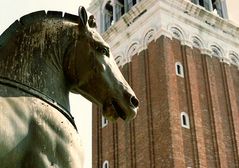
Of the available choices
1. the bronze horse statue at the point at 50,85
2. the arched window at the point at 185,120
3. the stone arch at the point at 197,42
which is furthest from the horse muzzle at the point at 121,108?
the stone arch at the point at 197,42

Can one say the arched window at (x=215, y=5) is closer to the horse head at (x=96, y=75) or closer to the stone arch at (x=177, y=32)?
the stone arch at (x=177, y=32)

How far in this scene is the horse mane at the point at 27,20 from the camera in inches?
96.4

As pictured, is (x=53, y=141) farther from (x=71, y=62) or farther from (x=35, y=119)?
(x=71, y=62)

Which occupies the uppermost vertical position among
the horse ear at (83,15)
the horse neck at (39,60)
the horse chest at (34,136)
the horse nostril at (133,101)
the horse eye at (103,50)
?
the horse ear at (83,15)

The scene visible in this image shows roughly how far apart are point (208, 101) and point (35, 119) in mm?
16667

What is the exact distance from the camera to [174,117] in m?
16.8

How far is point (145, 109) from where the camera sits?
17.8 meters

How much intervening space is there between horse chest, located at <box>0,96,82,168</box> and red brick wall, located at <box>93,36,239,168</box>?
1361cm

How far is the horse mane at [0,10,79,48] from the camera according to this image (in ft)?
8.04

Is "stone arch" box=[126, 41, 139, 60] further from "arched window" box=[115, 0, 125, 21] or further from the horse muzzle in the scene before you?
the horse muzzle

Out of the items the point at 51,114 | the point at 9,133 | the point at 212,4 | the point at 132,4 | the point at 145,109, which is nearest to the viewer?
the point at 9,133

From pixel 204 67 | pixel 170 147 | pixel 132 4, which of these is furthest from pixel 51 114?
pixel 132 4

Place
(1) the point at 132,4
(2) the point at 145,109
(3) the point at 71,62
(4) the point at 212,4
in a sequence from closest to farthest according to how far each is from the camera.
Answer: (3) the point at 71,62 < (2) the point at 145,109 < (1) the point at 132,4 < (4) the point at 212,4

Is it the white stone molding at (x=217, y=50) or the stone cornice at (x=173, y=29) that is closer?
the stone cornice at (x=173, y=29)
